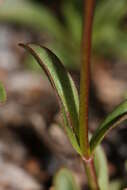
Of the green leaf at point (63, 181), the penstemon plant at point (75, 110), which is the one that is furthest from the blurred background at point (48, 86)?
the penstemon plant at point (75, 110)

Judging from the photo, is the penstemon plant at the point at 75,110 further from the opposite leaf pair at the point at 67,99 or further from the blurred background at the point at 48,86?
the blurred background at the point at 48,86

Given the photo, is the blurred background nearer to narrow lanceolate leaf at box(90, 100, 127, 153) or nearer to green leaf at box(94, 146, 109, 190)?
green leaf at box(94, 146, 109, 190)

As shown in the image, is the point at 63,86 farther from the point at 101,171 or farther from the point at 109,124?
the point at 101,171

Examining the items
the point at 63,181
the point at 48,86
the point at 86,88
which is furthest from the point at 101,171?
the point at 48,86

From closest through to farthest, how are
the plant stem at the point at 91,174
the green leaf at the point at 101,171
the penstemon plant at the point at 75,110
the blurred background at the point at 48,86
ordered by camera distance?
the penstemon plant at the point at 75,110 → the plant stem at the point at 91,174 → the green leaf at the point at 101,171 → the blurred background at the point at 48,86

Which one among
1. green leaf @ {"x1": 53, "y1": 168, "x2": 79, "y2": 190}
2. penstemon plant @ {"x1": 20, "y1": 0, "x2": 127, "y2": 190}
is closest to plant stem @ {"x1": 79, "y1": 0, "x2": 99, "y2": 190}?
penstemon plant @ {"x1": 20, "y1": 0, "x2": 127, "y2": 190}

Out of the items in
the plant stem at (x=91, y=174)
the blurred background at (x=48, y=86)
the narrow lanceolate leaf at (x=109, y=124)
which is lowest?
the blurred background at (x=48, y=86)
